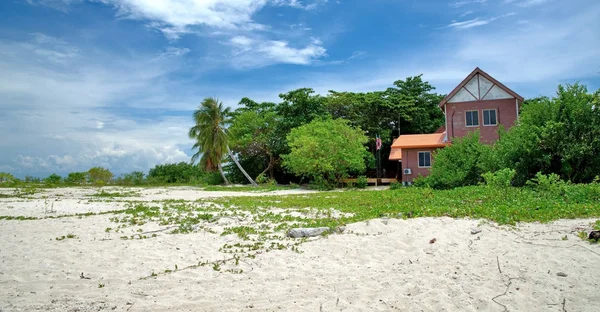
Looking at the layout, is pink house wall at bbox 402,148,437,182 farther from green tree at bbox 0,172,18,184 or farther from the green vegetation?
green tree at bbox 0,172,18,184

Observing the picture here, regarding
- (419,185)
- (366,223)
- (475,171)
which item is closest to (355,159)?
(419,185)

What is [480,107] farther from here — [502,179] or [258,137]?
[258,137]

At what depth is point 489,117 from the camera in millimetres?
26609

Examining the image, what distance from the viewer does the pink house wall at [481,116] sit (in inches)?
1032

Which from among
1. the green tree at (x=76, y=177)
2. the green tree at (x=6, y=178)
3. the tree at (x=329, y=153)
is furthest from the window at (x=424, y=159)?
the green tree at (x=6, y=178)

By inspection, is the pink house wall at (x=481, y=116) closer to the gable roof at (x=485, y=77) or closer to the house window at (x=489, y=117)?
the house window at (x=489, y=117)

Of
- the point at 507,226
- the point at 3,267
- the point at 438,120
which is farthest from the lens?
the point at 438,120

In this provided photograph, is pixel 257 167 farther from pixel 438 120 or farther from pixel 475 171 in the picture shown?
pixel 475 171

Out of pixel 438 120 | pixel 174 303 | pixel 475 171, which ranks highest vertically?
pixel 438 120

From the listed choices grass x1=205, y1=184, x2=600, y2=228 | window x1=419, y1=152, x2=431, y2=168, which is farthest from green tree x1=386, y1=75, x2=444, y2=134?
grass x1=205, y1=184, x2=600, y2=228

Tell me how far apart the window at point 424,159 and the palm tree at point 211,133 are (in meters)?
14.9

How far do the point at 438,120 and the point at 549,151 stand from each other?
25624mm

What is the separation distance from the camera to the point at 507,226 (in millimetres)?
7867

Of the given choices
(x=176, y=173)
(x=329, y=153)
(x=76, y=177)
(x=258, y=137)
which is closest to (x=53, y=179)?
(x=76, y=177)
